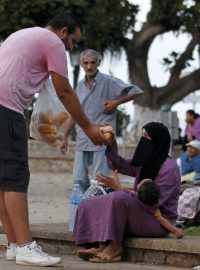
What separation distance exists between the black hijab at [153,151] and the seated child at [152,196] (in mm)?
198

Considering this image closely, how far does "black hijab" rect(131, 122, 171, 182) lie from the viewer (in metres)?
7.75

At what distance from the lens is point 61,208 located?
13.7 m

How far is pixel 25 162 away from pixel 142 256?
1.27 metres

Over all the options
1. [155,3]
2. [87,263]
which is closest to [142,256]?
[87,263]

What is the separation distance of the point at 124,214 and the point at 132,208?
0.08 meters

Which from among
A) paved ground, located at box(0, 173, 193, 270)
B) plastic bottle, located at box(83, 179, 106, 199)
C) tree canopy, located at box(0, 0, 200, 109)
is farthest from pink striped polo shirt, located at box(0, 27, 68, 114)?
tree canopy, located at box(0, 0, 200, 109)

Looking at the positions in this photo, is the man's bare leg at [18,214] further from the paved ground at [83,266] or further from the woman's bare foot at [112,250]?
the woman's bare foot at [112,250]

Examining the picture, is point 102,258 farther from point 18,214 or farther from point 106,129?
point 106,129

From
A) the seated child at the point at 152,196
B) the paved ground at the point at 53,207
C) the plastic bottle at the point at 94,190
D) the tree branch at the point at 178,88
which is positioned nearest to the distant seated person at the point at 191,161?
the paved ground at the point at 53,207

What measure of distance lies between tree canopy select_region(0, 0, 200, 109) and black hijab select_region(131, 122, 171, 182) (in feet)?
62.2

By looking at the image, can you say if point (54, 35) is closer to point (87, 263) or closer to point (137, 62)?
point (87, 263)

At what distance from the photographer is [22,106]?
7.08m

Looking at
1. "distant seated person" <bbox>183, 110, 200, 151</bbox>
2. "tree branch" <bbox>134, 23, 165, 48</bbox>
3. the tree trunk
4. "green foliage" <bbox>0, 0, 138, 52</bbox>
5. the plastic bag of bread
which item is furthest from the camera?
"tree branch" <bbox>134, 23, 165, 48</bbox>

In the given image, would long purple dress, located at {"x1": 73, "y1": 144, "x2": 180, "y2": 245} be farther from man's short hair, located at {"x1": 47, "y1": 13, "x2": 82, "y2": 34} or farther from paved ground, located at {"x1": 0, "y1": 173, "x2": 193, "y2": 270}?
man's short hair, located at {"x1": 47, "y1": 13, "x2": 82, "y2": 34}
